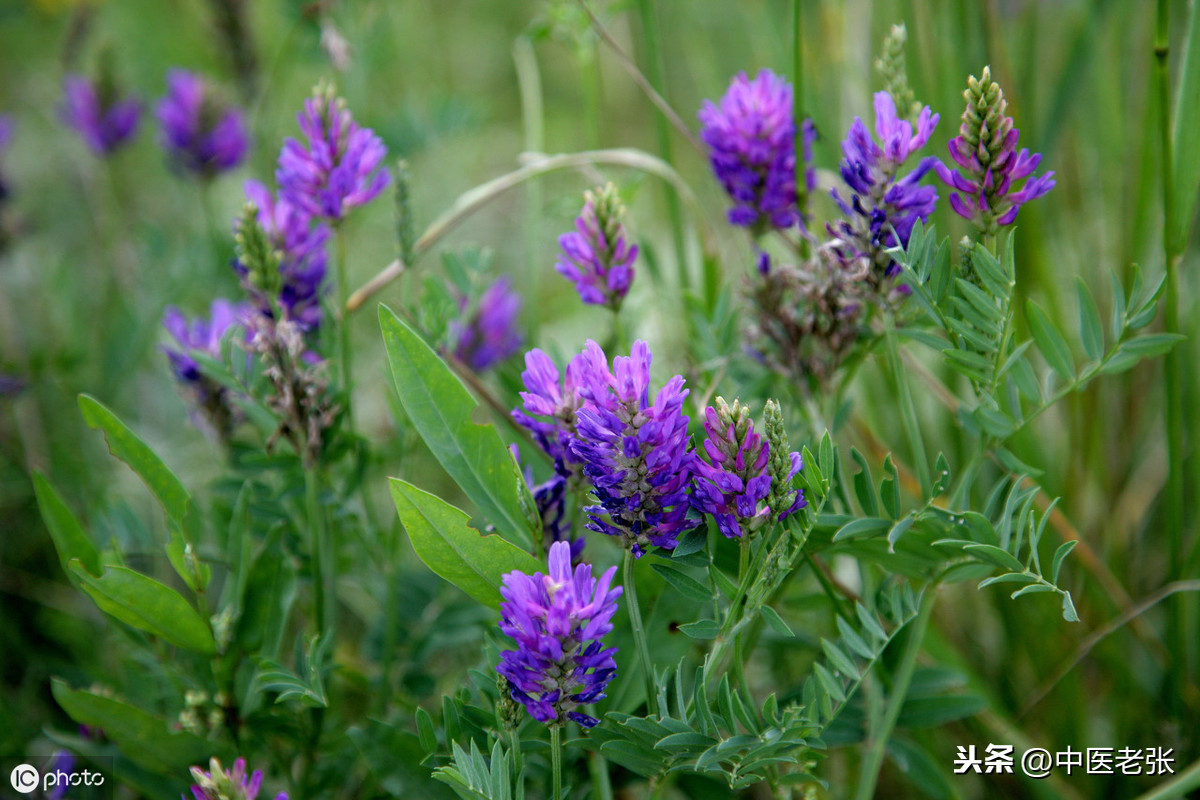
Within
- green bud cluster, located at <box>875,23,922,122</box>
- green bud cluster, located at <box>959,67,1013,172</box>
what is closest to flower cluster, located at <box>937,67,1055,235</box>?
green bud cluster, located at <box>959,67,1013,172</box>

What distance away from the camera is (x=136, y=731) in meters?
0.90

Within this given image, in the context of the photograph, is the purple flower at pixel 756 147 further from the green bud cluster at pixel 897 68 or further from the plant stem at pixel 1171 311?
the plant stem at pixel 1171 311

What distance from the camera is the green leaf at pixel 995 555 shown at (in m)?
0.73

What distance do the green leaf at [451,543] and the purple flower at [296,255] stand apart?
15.1 inches

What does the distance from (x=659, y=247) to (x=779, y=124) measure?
1.42 meters

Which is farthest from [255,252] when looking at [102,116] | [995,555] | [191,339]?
[102,116]

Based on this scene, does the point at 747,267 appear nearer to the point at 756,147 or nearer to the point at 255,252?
the point at 756,147

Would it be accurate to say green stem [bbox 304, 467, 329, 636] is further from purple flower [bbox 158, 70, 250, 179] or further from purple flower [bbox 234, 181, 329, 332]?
purple flower [bbox 158, 70, 250, 179]

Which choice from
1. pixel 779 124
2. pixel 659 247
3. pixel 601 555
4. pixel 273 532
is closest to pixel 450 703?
pixel 273 532

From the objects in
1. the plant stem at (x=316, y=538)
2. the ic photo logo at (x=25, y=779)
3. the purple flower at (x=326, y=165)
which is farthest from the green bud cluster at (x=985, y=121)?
the ic photo logo at (x=25, y=779)

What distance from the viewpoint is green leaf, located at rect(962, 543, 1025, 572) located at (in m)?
0.73

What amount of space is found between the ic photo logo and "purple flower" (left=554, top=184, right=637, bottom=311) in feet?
2.81

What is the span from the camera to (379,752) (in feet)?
2.85

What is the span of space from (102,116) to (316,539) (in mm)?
1255
